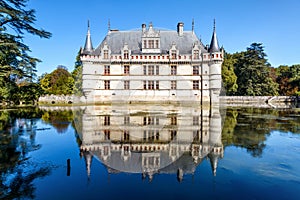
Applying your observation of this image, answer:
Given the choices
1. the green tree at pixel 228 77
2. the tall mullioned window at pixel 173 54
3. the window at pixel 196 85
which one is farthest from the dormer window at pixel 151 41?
the green tree at pixel 228 77

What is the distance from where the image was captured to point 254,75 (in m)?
44.0

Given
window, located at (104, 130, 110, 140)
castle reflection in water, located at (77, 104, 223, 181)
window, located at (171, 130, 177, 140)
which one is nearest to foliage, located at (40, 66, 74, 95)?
window, located at (104, 130, 110, 140)

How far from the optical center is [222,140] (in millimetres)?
8703

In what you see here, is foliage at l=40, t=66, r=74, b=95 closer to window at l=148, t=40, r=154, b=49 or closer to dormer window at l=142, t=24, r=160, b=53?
dormer window at l=142, t=24, r=160, b=53

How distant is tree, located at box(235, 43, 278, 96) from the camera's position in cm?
4284

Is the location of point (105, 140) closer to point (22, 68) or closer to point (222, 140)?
point (222, 140)

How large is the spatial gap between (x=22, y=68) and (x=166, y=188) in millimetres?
10247

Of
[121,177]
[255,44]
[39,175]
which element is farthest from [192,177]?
[255,44]

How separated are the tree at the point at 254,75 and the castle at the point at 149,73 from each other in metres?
17.0

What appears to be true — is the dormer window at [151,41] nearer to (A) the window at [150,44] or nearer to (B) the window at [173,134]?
(A) the window at [150,44]

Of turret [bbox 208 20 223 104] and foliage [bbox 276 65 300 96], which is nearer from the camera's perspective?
turret [bbox 208 20 223 104]

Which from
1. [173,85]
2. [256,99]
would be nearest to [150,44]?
[173,85]

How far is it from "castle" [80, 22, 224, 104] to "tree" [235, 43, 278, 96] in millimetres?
16988

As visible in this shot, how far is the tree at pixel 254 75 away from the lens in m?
42.8
